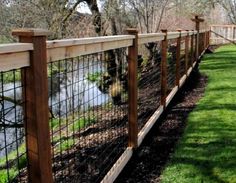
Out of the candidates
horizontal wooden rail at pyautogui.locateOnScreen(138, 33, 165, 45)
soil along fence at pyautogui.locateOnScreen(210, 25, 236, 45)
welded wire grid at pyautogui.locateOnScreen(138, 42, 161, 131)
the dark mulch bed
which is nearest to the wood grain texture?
the dark mulch bed

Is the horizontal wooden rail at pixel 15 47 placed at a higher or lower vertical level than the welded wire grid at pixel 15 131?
higher

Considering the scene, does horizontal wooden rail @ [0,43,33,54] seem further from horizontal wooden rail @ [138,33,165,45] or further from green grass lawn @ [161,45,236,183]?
horizontal wooden rail @ [138,33,165,45]

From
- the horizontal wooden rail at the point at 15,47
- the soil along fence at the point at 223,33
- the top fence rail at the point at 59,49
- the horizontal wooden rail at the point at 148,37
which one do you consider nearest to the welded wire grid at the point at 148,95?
the horizontal wooden rail at the point at 148,37

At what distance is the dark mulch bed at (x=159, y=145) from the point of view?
4.02m

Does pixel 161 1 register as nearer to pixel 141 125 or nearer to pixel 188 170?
pixel 141 125

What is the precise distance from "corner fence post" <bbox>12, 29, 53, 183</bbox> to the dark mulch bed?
168 centimetres

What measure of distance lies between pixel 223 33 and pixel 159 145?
24.7 meters

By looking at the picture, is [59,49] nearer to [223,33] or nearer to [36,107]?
[36,107]

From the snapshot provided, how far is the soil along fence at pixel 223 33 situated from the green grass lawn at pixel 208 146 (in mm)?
20491

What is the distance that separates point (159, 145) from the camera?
4922 mm

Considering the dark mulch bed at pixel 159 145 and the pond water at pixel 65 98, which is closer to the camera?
the pond water at pixel 65 98

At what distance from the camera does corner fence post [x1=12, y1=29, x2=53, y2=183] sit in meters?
2.12

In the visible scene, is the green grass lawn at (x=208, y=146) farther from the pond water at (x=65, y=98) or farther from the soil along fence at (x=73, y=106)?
the pond water at (x=65, y=98)

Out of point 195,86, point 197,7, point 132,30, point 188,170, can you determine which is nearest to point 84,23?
point 195,86
